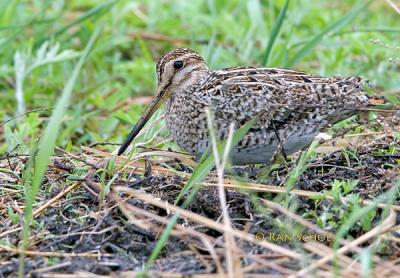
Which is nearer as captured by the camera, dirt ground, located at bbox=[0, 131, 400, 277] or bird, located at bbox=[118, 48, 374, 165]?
dirt ground, located at bbox=[0, 131, 400, 277]

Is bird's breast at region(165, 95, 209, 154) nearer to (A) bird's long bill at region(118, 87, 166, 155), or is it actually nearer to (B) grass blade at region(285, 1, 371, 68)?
(A) bird's long bill at region(118, 87, 166, 155)

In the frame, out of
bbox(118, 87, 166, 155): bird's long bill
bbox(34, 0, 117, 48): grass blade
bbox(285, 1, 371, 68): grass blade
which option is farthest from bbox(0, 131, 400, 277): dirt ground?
bbox(34, 0, 117, 48): grass blade

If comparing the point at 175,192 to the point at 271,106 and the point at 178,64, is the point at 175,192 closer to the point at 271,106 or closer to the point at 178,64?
the point at 271,106

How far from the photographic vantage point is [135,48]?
9438 millimetres

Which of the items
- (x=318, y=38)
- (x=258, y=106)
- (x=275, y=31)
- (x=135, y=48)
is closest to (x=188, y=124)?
(x=258, y=106)

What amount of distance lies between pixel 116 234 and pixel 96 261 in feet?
Answer: 0.91

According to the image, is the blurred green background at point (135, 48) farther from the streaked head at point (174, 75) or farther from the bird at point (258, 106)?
the bird at point (258, 106)

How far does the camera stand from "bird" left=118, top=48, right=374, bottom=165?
5273 mm

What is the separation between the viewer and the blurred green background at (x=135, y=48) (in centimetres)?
736

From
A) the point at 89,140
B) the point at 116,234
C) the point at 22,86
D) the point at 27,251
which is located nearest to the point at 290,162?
the point at 116,234

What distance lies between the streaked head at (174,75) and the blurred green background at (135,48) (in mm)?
681

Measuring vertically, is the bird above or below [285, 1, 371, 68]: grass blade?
below

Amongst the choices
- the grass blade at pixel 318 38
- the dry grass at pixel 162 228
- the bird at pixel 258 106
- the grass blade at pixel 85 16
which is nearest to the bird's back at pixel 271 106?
the bird at pixel 258 106

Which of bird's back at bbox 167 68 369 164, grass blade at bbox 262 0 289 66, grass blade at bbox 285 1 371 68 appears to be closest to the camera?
bird's back at bbox 167 68 369 164
